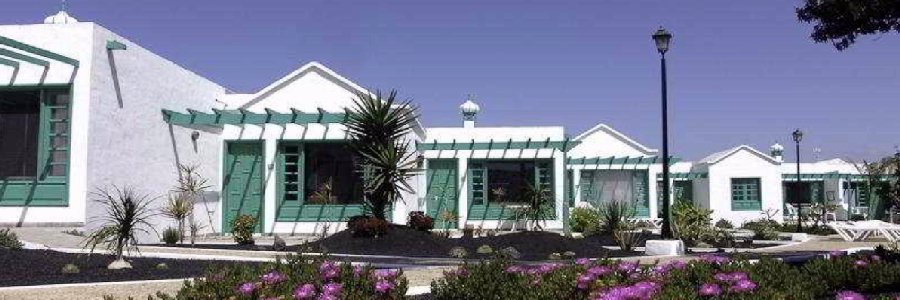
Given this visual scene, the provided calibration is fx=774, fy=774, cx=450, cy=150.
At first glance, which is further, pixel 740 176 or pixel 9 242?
pixel 740 176

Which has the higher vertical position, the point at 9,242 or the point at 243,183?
the point at 243,183

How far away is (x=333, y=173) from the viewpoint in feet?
66.2

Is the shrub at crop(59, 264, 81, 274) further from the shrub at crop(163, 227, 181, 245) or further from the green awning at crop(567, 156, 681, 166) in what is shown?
the green awning at crop(567, 156, 681, 166)

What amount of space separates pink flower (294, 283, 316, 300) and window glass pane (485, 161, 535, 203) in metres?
17.3

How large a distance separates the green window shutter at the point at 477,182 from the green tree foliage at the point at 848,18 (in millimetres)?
12575

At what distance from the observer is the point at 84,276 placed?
31.7ft

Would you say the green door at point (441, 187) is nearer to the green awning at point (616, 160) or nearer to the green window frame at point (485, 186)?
the green window frame at point (485, 186)

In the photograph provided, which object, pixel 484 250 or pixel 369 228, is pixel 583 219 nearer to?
pixel 484 250

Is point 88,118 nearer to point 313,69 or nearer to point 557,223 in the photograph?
point 313,69

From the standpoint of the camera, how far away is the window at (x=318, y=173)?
19.8 meters

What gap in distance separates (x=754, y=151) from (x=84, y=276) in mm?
29812

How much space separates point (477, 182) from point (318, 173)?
501 centimetres

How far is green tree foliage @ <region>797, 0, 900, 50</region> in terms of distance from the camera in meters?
9.37

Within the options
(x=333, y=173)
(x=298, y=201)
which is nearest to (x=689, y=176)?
(x=333, y=173)
